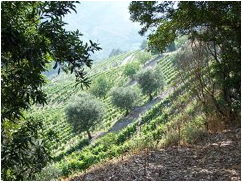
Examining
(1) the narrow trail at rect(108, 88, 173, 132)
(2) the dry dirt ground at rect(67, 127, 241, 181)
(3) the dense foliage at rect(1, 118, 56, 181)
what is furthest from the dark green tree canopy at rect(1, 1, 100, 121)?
(1) the narrow trail at rect(108, 88, 173, 132)

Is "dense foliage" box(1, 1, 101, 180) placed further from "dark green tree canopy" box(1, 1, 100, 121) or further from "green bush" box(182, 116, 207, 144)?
→ "green bush" box(182, 116, 207, 144)

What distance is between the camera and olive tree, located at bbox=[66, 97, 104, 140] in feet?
140

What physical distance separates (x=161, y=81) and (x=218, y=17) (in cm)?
5066

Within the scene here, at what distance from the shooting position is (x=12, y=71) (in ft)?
13.7

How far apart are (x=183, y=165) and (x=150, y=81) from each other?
50.3m

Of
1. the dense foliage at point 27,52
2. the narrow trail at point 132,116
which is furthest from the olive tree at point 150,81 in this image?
the dense foliage at point 27,52

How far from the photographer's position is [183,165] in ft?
21.0

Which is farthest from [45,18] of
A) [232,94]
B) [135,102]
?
[135,102]

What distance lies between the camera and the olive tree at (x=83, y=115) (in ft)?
140

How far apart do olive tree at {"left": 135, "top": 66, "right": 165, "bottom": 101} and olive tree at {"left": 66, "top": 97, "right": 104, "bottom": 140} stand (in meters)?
15.1

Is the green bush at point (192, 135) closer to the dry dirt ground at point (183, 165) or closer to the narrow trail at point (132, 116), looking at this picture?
the dry dirt ground at point (183, 165)

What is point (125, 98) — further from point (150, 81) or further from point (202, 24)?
point (202, 24)

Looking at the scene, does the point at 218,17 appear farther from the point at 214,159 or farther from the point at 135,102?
the point at 135,102

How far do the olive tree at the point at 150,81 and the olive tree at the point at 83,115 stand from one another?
1515 cm
